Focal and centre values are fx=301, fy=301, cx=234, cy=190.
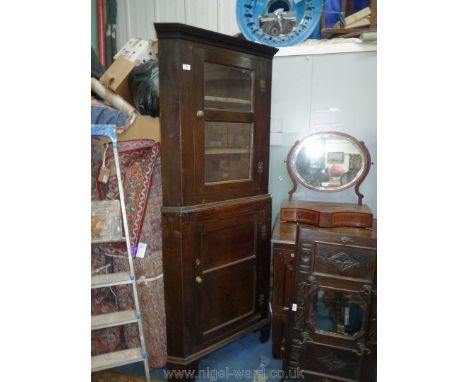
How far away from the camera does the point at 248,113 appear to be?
1569 millimetres

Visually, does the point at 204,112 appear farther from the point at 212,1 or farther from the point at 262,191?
the point at 212,1

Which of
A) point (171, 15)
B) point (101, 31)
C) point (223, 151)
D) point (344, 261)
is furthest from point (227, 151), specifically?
point (101, 31)

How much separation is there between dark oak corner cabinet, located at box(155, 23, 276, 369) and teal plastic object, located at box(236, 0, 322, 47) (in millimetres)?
435

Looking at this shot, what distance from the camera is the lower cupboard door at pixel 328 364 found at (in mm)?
1489

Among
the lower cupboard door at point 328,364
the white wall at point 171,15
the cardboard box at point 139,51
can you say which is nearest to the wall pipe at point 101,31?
the white wall at point 171,15

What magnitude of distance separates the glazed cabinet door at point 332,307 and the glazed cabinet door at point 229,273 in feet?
0.97

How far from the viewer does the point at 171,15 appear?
220 centimetres

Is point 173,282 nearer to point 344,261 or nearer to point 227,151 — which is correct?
point 227,151

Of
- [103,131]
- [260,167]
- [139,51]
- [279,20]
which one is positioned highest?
[279,20]

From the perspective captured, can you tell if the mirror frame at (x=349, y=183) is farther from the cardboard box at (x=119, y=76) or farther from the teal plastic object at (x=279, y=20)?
the cardboard box at (x=119, y=76)

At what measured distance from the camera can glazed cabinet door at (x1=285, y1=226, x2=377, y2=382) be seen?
1.41m

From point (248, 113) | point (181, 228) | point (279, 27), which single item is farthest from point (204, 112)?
point (279, 27)

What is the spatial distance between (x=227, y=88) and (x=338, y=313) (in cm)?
127
